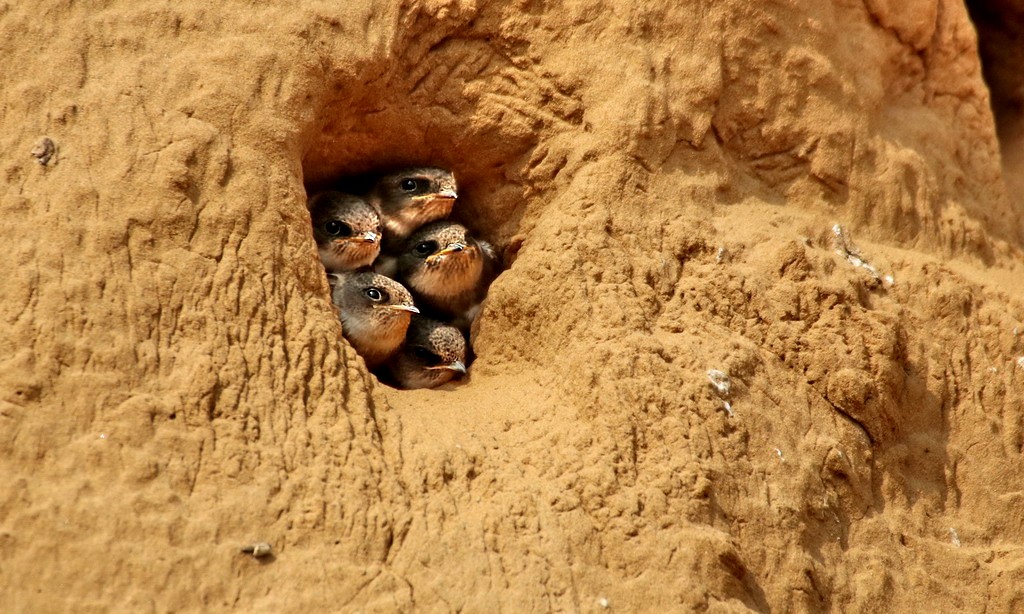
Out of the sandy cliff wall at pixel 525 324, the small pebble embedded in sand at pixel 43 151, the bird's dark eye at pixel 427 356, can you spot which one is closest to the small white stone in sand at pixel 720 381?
the sandy cliff wall at pixel 525 324

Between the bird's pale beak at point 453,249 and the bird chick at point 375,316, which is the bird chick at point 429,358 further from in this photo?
the bird's pale beak at point 453,249

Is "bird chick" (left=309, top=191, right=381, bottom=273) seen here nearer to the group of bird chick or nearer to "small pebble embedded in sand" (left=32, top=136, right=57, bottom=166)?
the group of bird chick

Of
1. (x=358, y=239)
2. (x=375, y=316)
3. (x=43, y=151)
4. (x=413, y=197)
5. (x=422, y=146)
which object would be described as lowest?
(x=375, y=316)

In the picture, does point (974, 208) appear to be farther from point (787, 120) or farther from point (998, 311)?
point (787, 120)

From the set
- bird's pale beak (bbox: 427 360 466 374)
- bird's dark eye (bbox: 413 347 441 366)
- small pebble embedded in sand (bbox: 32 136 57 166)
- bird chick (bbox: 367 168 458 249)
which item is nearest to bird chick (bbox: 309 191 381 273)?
bird chick (bbox: 367 168 458 249)

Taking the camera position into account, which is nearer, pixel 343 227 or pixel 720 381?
pixel 720 381

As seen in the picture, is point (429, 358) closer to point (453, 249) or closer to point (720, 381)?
point (453, 249)

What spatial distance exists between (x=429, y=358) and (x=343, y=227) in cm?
66

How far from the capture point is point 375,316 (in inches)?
200

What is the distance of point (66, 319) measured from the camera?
383cm

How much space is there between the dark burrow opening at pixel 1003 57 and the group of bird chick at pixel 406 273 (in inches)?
153

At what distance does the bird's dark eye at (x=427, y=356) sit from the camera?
515cm

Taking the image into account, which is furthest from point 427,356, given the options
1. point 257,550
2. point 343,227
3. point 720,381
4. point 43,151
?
point 43,151

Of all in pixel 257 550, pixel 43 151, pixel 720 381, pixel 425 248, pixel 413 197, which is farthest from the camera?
pixel 425 248
